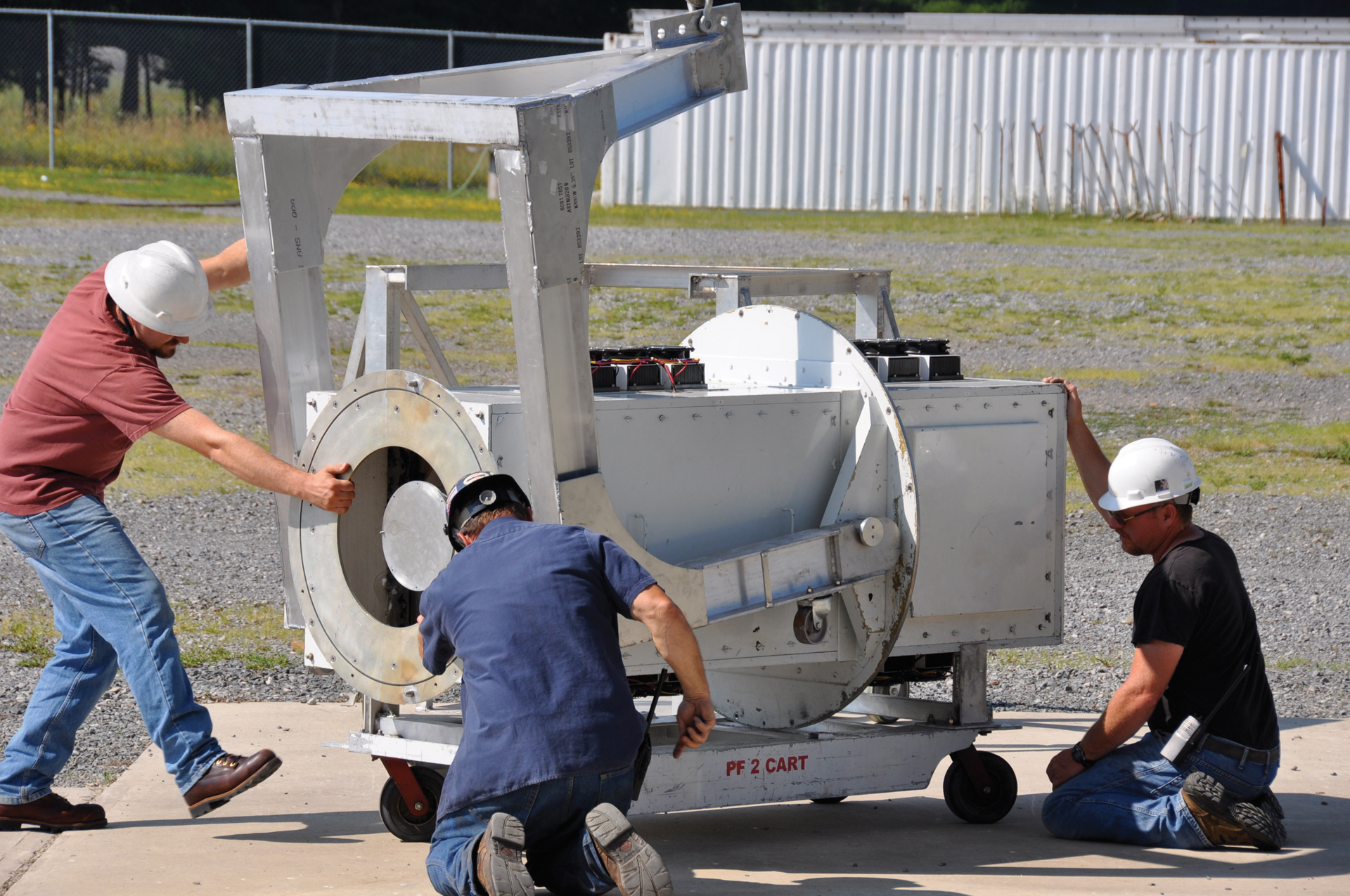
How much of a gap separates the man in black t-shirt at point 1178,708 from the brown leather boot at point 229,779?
2.35 meters

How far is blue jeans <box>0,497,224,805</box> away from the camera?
4.55 meters

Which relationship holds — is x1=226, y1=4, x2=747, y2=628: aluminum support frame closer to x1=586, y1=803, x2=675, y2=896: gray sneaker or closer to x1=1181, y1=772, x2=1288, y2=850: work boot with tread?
x1=586, y1=803, x2=675, y2=896: gray sneaker

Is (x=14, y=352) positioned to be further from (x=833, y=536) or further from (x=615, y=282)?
(x=833, y=536)

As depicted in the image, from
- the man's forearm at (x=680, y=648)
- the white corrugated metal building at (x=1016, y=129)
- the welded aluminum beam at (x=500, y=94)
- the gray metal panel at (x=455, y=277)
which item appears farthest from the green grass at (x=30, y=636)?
the white corrugated metal building at (x=1016, y=129)

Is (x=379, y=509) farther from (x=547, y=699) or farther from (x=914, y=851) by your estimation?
(x=914, y=851)

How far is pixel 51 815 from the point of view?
4.74 meters

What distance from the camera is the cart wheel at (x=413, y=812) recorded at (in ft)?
15.5

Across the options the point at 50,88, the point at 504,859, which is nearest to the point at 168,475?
the point at 504,859

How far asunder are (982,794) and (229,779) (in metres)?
2.29

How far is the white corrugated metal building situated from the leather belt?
18260 mm

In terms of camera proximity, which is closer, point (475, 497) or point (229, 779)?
point (475, 497)

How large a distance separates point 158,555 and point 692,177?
49.3ft

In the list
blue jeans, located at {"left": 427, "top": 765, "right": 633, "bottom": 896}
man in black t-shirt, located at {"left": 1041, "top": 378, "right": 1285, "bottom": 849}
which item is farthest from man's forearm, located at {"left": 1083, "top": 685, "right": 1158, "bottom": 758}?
blue jeans, located at {"left": 427, "top": 765, "right": 633, "bottom": 896}

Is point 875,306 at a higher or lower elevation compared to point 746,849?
higher
